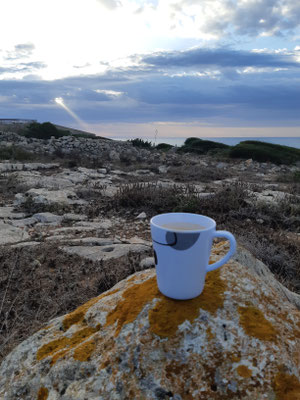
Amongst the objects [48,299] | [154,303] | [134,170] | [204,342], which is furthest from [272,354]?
[134,170]

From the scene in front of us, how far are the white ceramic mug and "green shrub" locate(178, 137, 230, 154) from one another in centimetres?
2382

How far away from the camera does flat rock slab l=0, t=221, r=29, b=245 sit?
13.6 feet

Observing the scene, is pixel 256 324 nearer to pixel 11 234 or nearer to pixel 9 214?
pixel 11 234

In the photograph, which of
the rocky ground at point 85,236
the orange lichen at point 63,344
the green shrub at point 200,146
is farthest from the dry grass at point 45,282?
the green shrub at point 200,146

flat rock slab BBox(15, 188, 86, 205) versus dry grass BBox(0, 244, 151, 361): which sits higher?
flat rock slab BBox(15, 188, 86, 205)

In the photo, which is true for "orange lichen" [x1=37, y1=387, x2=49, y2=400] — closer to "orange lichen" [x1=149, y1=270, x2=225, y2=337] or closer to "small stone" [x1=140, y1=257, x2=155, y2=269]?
"orange lichen" [x1=149, y1=270, x2=225, y2=337]

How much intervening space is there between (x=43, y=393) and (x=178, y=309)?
631mm

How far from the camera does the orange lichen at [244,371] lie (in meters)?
1.08

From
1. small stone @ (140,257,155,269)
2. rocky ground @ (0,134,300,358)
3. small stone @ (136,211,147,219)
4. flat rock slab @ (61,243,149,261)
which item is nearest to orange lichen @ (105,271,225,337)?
rocky ground @ (0,134,300,358)

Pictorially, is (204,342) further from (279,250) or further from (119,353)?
(279,250)

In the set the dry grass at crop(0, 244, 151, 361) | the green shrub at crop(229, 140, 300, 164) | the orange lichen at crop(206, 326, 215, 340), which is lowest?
the dry grass at crop(0, 244, 151, 361)

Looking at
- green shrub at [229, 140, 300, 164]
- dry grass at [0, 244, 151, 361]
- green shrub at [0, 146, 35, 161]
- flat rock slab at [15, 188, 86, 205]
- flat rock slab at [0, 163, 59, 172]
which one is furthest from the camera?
green shrub at [229, 140, 300, 164]

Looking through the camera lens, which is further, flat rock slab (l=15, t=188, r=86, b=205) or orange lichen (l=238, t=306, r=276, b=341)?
flat rock slab (l=15, t=188, r=86, b=205)

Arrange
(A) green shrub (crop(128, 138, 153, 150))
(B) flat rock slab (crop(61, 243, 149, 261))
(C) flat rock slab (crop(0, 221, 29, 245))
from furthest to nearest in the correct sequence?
1. (A) green shrub (crop(128, 138, 153, 150))
2. (C) flat rock slab (crop(0, 221, 29, 245))
3. (B) flat rock slab (crop(61, 243, 149, 261))
